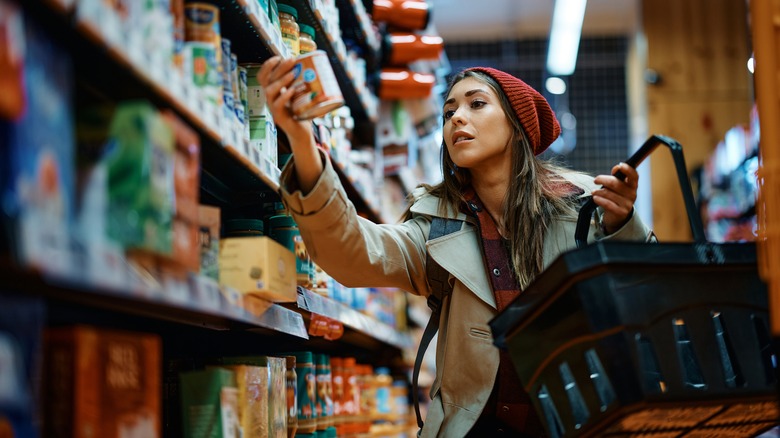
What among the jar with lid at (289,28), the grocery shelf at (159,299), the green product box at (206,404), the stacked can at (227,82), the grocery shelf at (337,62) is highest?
the grocery shelf at (337,62)

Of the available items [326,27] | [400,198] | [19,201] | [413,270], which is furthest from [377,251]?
[400,198]

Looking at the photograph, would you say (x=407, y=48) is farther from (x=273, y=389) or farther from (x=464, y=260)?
(x=273, y=389)

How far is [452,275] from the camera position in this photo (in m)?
2.62

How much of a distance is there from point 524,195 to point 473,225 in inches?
7.4

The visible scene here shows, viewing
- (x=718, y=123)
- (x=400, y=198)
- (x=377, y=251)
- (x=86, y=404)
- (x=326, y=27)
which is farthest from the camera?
(x=718, y=123)

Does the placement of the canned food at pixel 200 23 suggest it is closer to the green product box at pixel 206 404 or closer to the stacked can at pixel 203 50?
the stacked can at pixel 203 50

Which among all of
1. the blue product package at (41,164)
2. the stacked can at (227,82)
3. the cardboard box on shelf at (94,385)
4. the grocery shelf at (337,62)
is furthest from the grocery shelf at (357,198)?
the blue product package at (41,164)

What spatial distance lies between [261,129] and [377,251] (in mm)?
467

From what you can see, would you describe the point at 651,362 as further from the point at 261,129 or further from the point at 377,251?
the point at 261,129

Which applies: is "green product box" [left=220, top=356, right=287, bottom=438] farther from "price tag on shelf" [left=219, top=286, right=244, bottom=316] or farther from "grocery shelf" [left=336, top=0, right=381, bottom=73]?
"grocery shelf" [left=336, top=0, right=381, bottom=73]

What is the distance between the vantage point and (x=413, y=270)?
2680mm

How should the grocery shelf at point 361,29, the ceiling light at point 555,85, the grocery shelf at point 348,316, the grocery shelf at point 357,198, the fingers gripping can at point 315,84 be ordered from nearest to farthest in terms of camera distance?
the fingers gripping can at point 315,84 → the grocery shelf at point 348,316 → the grocery shelf at point 357,198 → the grocery shelf at point 361,29 → the ceiling light at point 555,85

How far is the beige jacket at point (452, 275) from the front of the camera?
2.38 meters

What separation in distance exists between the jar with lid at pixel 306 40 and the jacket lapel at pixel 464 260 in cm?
85
